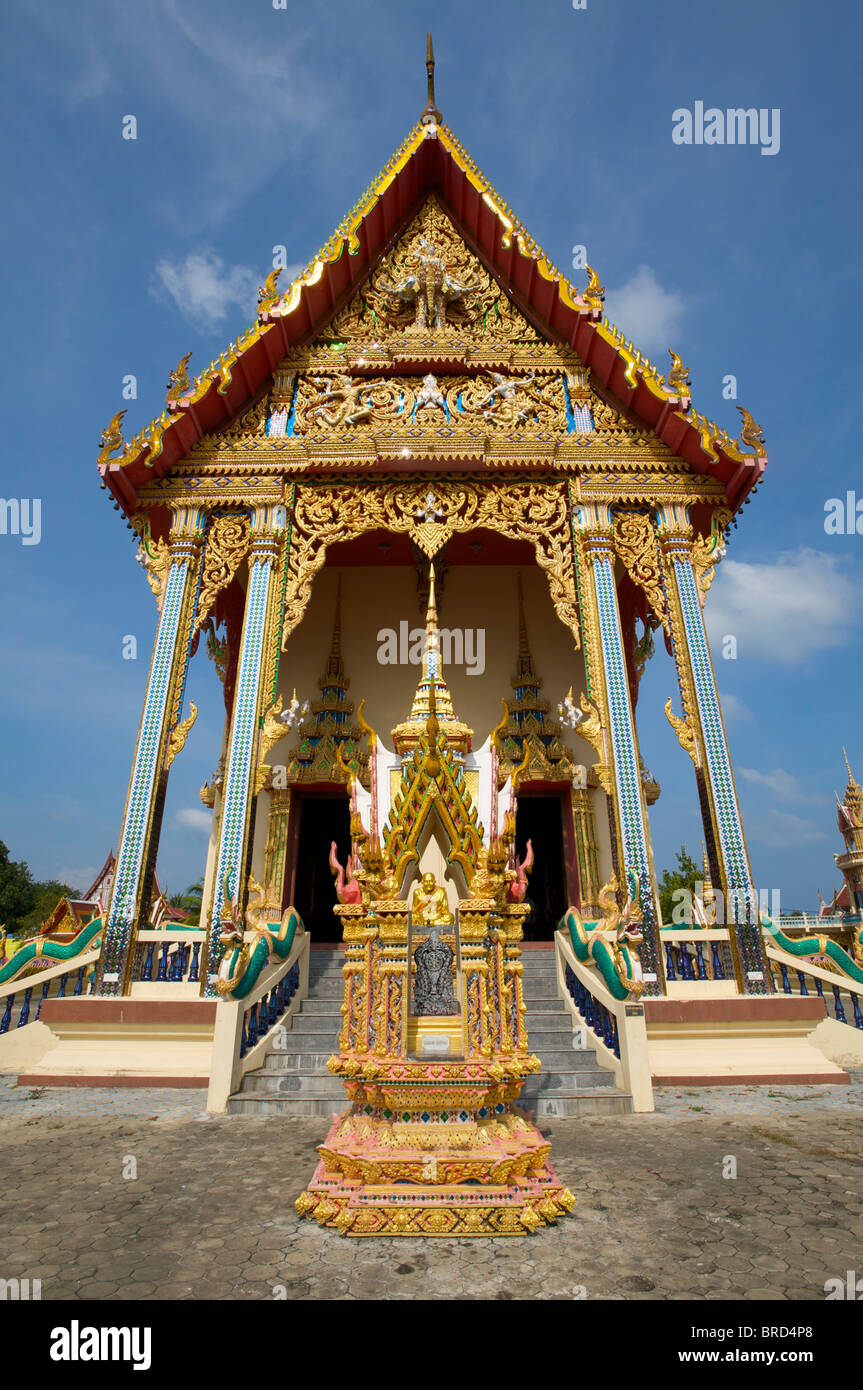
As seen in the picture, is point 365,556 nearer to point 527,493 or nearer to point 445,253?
point 527,493

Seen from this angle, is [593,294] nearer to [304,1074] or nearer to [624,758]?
[624,758]

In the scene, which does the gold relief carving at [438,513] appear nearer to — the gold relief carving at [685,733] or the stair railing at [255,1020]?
the gold relief carving at [685,733]

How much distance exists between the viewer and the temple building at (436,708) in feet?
13.8

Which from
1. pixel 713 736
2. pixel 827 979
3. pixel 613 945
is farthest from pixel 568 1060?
pixel 713 736

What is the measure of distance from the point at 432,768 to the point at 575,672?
8270 mm

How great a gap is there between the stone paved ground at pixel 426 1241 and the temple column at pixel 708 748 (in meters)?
2.30

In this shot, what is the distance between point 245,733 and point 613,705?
4.55 m

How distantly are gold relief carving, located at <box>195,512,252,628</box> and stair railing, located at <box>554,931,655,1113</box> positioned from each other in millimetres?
6222

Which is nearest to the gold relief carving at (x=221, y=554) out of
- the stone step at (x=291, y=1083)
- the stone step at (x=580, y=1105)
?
the stone step at (x=291, y=1083)

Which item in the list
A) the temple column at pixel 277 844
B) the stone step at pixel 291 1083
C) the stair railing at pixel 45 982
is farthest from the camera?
the temple column at pixel 277 844

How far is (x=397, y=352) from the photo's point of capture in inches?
412

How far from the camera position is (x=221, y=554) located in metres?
9.55

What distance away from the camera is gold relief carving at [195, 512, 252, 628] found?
30.7 ft

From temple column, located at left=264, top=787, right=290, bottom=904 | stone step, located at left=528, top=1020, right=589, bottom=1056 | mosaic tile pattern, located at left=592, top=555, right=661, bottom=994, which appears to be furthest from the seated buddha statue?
temple column, located at left=264, top=787, right=290, bottom=904
